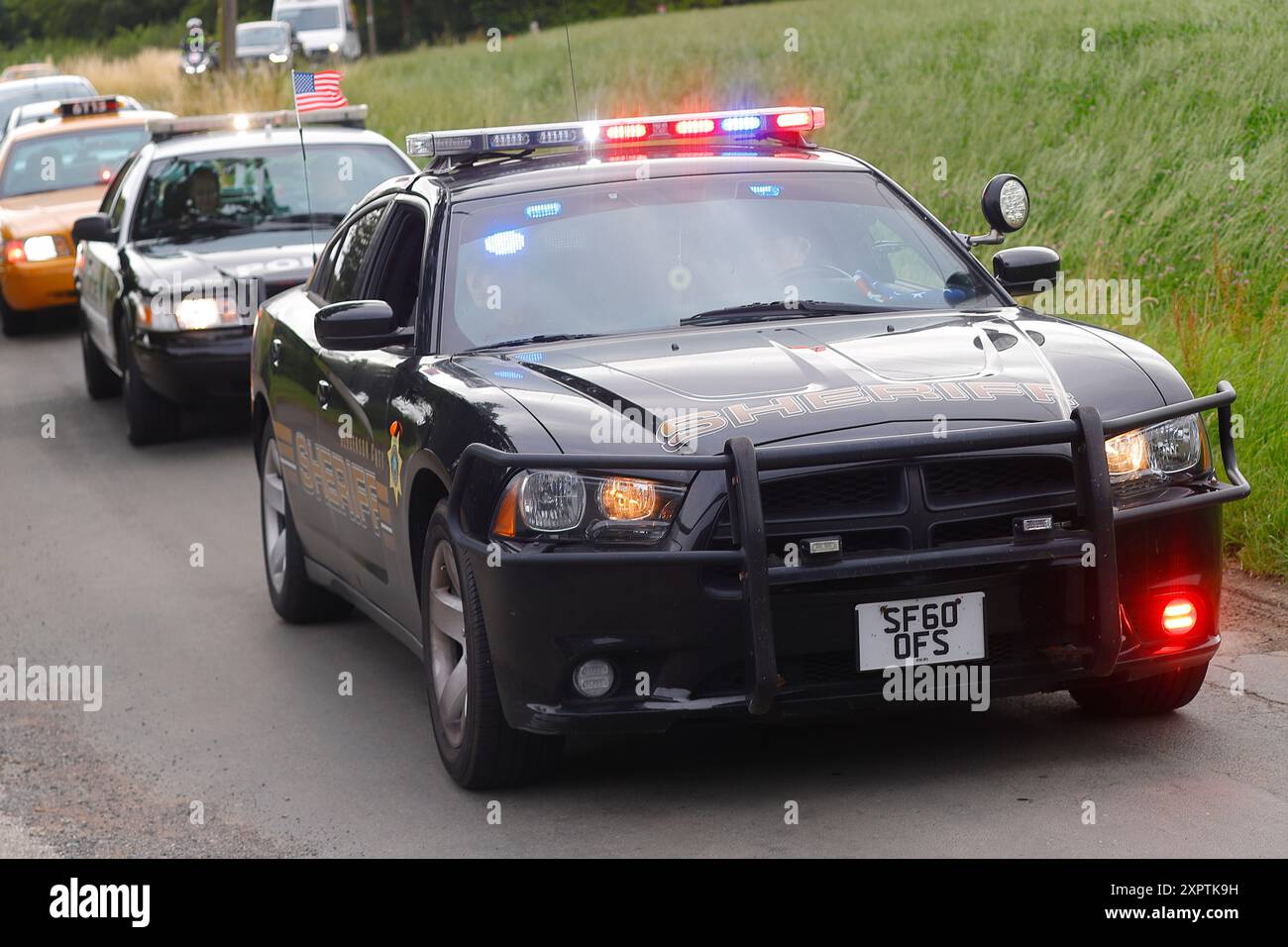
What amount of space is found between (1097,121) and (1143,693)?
10.6m

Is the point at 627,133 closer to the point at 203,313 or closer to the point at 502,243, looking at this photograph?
the point at 502,243

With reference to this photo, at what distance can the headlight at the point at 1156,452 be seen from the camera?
5.13 m

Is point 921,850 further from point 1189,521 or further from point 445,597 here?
point 445,597

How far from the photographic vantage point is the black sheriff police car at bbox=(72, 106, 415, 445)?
1189cm

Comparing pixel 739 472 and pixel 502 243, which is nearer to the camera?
pixel 739 472

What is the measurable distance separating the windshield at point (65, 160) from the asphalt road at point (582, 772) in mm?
10961

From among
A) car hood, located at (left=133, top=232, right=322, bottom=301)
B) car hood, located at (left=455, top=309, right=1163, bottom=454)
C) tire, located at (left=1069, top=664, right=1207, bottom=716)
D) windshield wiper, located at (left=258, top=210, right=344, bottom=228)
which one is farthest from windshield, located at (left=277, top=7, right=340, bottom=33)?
tire, located at (left=1069, top=664, right=1207, bottom=716)

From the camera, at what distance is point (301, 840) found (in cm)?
521

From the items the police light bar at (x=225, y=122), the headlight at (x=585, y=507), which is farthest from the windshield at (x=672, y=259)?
the police light bar at (x=225, y=122)

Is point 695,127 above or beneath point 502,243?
above

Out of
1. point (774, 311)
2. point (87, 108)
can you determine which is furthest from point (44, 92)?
point (774, 311)

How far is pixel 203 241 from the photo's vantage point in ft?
41.4

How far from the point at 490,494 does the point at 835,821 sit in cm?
116

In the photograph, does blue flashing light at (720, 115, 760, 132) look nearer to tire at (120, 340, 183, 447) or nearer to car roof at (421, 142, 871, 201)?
car roof at (421, 142, 871, 201)
